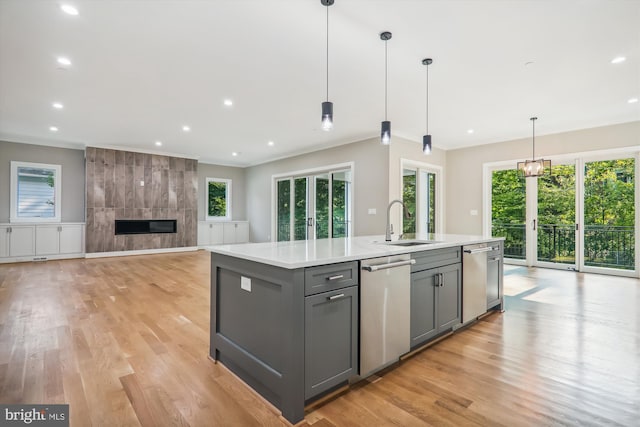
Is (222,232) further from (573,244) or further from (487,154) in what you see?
(573,244)

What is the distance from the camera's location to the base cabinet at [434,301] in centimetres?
248

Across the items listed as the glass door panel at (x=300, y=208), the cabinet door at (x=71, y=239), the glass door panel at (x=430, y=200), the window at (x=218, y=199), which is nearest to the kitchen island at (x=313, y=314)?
the glass door panel at (x=430, y=200)

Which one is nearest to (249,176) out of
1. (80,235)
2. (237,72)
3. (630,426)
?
(80,235)

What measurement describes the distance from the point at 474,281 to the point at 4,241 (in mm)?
9151

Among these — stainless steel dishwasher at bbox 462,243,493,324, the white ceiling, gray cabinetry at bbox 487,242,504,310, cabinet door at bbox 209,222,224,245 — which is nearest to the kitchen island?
stainless steel dishwasher at bbox 462,243,493,324

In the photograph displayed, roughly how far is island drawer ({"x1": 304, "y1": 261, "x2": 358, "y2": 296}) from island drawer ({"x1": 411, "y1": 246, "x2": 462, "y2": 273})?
0.72m

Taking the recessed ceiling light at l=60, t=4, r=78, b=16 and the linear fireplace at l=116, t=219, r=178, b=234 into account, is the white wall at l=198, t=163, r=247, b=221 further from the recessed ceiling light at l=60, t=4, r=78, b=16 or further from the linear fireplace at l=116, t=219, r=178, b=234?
the recessed ceiling light at l=60, t=4, r=78, b=16

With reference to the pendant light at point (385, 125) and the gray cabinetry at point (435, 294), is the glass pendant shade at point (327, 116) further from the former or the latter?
the gray cabinetry at point (435, 294)

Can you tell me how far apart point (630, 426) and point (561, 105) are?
4.69 meters

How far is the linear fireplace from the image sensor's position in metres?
7.94

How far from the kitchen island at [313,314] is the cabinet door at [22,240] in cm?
730

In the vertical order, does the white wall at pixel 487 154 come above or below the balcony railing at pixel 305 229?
above

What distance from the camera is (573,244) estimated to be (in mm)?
5996

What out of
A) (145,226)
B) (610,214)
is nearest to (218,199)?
(145,226)
